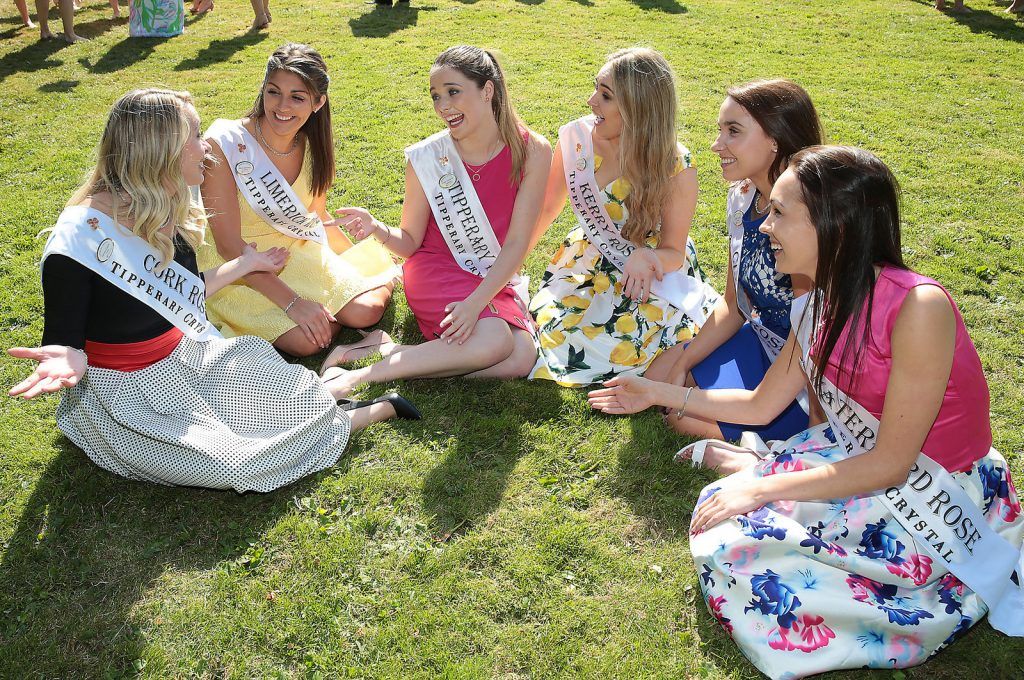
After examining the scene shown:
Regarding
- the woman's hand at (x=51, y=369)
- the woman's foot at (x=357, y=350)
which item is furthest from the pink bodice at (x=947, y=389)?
the woman's hand at (x=51, y=369)

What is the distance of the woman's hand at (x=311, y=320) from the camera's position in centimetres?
406

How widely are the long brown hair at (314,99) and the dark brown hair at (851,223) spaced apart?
2.48 metres

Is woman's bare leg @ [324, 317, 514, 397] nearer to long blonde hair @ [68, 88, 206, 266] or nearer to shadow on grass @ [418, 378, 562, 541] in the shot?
shadow on grass @ [418, 378, 562, 541]

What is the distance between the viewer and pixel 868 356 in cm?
257

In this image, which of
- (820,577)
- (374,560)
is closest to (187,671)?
(374,560)

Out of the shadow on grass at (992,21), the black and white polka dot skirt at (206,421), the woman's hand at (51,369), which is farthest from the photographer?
the shadow on grass at (992,21)

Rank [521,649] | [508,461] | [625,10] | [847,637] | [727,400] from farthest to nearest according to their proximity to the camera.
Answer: [625,10] < [508,461] < [727,400] < [521,649] < [847,637]

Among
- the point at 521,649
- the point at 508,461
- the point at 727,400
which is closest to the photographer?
the point at 521,649

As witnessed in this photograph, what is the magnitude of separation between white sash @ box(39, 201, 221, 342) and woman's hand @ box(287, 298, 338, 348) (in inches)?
26.0

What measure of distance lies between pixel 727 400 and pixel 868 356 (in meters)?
0.71

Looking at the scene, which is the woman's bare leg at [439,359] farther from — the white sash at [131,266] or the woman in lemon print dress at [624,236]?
the white sash at [131,266]

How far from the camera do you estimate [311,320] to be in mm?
4070

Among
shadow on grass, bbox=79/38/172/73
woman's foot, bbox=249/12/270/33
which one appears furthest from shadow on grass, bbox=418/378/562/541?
woman's foot, bbox=249/12/270/33

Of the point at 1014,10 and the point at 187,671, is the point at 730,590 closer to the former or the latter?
the point at 187,671
